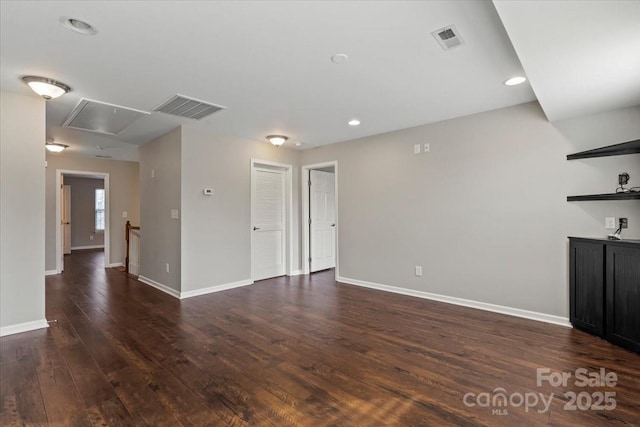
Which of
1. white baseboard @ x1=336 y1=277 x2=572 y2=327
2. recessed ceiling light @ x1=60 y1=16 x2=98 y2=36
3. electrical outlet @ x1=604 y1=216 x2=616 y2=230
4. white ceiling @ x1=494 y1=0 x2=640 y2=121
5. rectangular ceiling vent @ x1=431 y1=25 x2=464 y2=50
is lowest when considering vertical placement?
white baseboard @ x1=336 y1=277 x2=572 y2=327

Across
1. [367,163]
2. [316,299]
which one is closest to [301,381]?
[316,299]

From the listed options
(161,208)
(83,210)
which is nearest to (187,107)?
(161,208)

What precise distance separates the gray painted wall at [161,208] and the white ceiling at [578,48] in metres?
4.31

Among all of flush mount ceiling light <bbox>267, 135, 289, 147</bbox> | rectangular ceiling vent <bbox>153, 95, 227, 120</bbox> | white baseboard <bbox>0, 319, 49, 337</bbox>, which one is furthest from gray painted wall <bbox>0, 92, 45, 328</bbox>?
flush mount ceiling light <bbox>267, 135, 289, 147</bbox>

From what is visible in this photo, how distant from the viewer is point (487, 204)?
3.89 metres

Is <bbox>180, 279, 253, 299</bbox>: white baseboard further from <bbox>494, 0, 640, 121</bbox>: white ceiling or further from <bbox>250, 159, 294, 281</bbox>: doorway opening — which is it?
<bbox>494, 0, 640, 121</bbox>: white ceiling

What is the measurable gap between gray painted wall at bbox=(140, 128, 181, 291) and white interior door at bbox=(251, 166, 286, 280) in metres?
1.28

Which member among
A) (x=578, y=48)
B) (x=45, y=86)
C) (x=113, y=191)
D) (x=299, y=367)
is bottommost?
(x=299, y=367)

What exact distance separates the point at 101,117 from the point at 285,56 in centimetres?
301

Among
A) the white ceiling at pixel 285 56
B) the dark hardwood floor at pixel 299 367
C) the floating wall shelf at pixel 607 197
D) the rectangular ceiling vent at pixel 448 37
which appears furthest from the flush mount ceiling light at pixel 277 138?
the floating wall shelf at pixel 607 197

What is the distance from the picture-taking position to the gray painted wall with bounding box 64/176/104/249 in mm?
10164

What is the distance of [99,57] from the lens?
2.53 meters

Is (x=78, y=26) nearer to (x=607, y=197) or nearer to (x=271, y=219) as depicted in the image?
(x=271, y=219)

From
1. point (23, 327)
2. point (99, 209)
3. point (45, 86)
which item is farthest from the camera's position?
point (99, 209)
